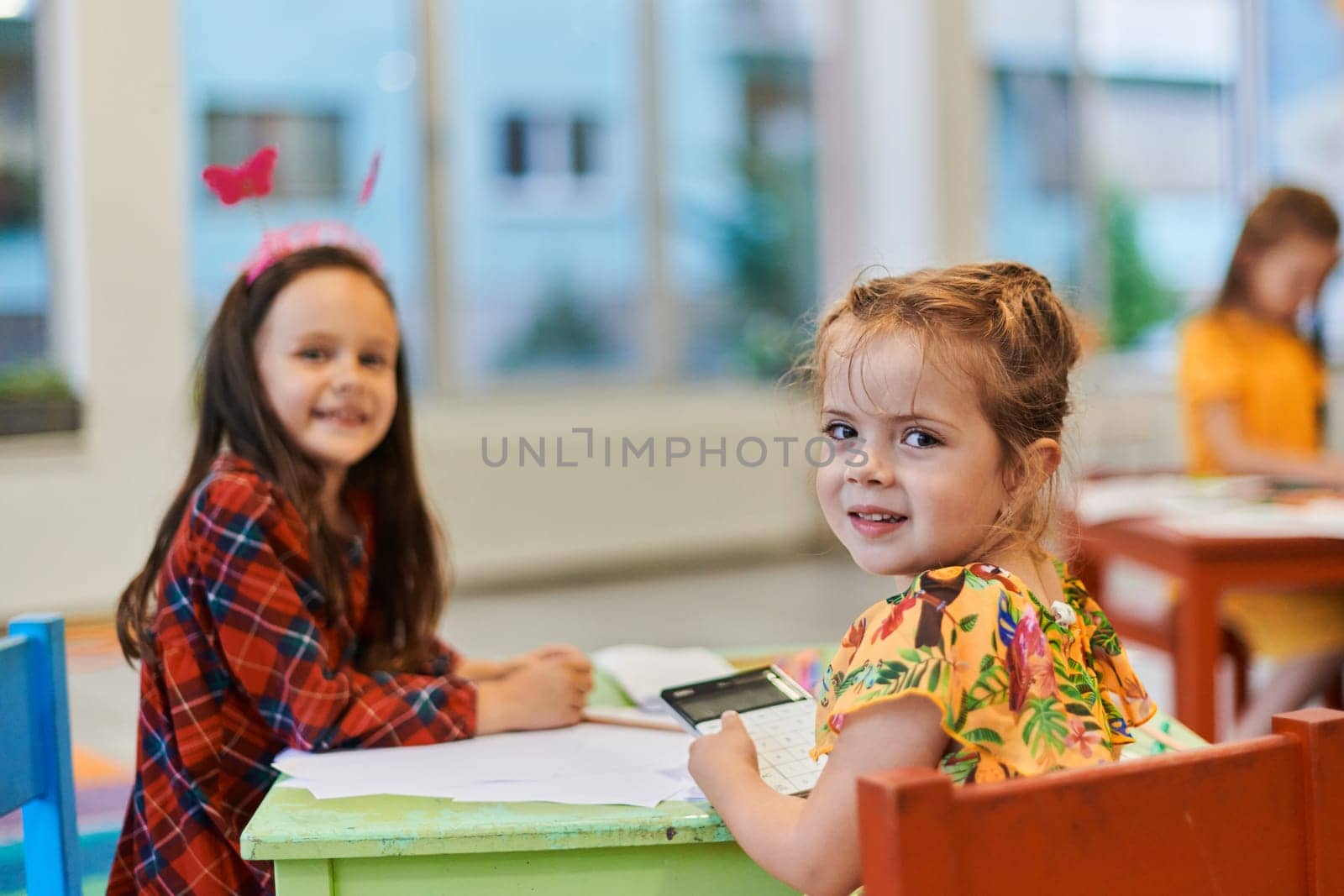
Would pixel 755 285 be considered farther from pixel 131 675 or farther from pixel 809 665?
pixel 809 665

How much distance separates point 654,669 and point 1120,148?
546 centimetres

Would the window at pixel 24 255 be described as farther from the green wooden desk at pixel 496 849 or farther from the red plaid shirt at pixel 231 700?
the green wooden desk at pixel 496 849

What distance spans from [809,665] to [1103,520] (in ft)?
3.42

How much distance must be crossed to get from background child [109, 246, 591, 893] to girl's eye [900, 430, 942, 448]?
430 millimetres

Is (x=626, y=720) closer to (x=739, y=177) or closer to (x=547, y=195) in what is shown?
(x=547, y=195)

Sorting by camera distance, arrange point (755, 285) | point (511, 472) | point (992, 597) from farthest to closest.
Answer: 1. point (755, 285)
2. point (511, 472)
3. point (992, 597)

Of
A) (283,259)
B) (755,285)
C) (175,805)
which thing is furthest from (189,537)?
(755,285)

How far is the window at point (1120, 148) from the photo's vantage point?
5852mm

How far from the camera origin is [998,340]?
900mm

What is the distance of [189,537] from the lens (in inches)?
46.4

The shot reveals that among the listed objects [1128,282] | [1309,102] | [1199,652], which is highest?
[1309,102]

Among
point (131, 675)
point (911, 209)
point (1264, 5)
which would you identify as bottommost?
point (131, 675)

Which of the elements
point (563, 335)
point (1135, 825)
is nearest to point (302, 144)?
point (563, 335)

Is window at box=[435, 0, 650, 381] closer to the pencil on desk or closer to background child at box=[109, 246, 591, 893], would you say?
background child at box=[109, 246, 591, 893]
